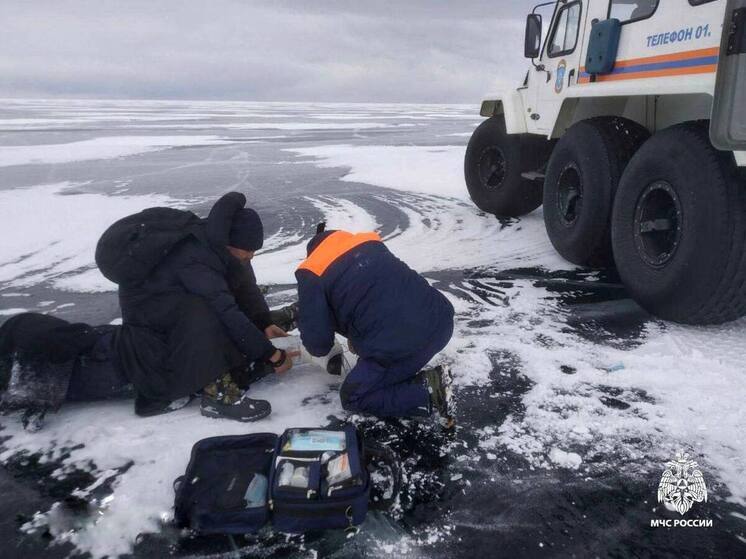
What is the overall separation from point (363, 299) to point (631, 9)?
3455 millimetres

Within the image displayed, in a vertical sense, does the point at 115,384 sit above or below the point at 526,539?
above

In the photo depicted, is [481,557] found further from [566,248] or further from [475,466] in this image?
[566,248]

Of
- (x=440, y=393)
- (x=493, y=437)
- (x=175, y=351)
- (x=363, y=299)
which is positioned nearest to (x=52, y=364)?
(x=175, y=351)

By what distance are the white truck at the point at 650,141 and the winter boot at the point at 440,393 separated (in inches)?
71.5

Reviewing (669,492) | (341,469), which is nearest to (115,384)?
(341,469)

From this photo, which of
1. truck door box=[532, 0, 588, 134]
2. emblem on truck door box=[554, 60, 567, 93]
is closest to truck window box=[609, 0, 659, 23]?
truck door box=[532, 0, 588, 134]

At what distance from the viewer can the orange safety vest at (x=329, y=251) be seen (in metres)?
2.55

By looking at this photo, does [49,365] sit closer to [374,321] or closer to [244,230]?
[244,230]

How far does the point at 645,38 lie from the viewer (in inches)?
→ 150

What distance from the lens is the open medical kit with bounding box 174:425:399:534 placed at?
76.4 inches

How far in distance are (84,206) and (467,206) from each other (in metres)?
5.68

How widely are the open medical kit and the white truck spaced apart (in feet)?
7.92

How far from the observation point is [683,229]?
10.8 feet

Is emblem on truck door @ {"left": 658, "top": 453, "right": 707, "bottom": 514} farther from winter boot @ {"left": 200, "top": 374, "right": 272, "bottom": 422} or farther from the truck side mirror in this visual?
the truck side mirror
